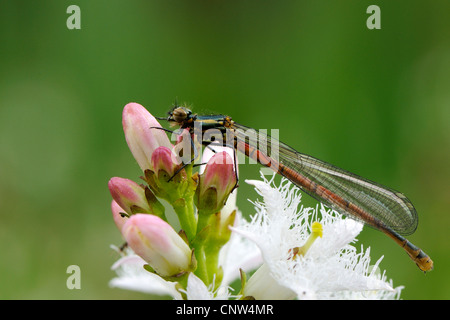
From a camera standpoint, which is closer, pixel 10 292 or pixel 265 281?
pixel 265 281

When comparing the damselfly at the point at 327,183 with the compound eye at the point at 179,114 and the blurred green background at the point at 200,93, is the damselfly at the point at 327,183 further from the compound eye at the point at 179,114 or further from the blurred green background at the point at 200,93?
the blurred green background at the point at 200,93

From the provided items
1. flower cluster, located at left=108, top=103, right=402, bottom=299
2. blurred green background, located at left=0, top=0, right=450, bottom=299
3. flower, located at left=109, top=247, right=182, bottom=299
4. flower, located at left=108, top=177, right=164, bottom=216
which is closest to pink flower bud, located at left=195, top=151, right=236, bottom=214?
flower cluster, located at left=108, top=103, right=402, bottom=299

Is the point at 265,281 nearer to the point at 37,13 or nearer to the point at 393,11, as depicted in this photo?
the point at 393,11

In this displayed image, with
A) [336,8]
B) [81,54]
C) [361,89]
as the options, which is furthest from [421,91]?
[81,54]

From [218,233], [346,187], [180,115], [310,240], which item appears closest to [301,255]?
[310,240]

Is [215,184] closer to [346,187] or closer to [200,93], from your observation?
[346,187]

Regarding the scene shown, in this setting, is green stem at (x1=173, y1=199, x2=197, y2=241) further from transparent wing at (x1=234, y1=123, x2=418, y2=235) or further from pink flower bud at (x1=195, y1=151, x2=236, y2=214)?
transparent wing at (x1=234, y1=123, x2=418, y2=235)

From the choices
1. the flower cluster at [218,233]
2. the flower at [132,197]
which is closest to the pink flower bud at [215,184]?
the flower cluster at [218,233]
